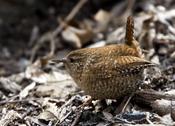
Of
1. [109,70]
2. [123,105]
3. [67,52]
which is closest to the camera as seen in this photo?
[109,70]

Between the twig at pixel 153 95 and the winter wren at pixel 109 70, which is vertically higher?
the winter wren at pixel 109 70

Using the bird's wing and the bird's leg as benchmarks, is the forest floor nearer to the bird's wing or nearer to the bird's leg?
the bird's leg

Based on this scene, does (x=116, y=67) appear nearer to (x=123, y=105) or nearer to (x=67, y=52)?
(x=123, y=105)

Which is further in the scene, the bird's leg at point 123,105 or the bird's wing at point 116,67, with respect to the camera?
the bird's leg at point 123,105

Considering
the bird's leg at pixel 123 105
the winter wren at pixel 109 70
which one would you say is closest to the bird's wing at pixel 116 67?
the winter wren at pixel 109 70

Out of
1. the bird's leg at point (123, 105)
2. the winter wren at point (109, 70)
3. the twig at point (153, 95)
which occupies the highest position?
the winter wren at point (109, 70)

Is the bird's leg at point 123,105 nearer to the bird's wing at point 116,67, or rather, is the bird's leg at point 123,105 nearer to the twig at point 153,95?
the twig at point 153,95

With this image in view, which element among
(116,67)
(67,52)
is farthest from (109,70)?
(67,52)

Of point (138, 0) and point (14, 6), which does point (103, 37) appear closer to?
point (138, 0)

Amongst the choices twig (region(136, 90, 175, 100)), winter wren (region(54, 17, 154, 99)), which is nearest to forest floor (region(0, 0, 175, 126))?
twig (region(136, 90, 175, 100))
